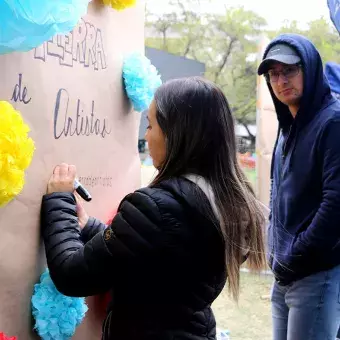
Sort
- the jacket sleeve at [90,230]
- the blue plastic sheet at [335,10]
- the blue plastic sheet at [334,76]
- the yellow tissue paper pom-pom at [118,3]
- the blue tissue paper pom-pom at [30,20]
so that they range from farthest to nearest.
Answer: the blue plastic sheet at [335,10]
the blue plastic sheet at [334,76]
the yellow tissue paper pom-pom at [118,3]
the jacket sleeve at [90,230]
the blue tissue paper pom-pom at [30,20]

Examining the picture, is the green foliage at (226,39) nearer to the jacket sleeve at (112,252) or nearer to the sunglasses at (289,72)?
the sunglasses at (289,72)

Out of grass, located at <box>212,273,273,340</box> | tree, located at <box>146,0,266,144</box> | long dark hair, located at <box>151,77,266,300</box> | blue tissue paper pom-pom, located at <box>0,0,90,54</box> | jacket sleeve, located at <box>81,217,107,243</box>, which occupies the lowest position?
grass, located at <box>212,273,273,340</box>

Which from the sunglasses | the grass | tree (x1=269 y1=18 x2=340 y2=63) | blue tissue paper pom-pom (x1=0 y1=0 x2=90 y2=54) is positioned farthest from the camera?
tree (x1=269 y1=18 x2=340 y2=63)

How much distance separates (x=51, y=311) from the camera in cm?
102

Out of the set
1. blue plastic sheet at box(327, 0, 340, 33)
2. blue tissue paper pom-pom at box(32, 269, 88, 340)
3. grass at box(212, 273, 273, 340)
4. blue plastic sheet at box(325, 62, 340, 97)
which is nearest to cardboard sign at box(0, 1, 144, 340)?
blue tissue paper pom-pom at box(32, 269, 88, 340)

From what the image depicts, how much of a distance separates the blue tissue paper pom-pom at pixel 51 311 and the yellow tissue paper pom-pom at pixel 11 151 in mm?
247

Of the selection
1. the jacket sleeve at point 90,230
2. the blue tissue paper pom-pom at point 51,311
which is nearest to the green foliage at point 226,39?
the jacket sleeve at point 90,230

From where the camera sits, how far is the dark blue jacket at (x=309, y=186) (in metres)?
1.35

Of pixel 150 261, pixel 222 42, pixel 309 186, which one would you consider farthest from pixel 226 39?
pixel 150 261

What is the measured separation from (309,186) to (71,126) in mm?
696

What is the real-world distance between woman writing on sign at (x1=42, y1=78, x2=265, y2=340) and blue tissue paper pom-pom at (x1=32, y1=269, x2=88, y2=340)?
3.9 inches

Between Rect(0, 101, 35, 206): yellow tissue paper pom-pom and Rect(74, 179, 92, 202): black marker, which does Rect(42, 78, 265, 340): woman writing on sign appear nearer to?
Rect(74, 179, 92, 202): black marker

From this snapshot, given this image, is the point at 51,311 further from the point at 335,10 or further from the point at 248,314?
the point at 248,314

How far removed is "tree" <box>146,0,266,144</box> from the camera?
9.45 metres
